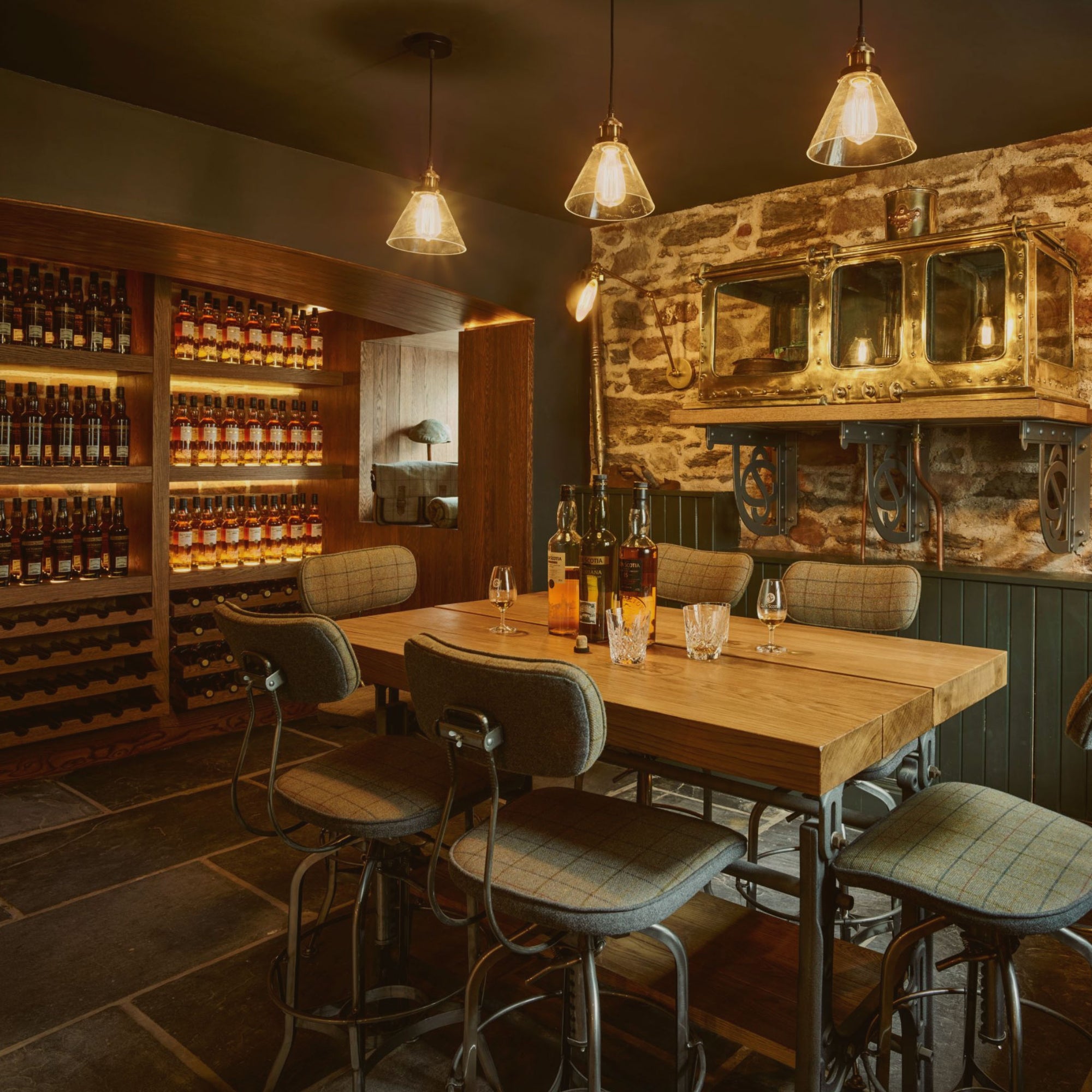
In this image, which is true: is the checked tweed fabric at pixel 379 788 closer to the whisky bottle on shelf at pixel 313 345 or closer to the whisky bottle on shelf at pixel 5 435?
the whisky bottle on shelf at pixel 5 435

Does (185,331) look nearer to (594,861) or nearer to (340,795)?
(340,795)

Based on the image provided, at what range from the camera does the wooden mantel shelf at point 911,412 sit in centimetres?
271

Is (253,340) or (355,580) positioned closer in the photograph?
(355,580)

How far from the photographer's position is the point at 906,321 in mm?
2920

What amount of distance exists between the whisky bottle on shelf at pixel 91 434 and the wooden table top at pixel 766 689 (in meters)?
2.18

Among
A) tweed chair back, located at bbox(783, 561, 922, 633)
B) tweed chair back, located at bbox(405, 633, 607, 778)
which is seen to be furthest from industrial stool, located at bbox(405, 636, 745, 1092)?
tweed chair back, located at bbox(783, 561, 922, 633)

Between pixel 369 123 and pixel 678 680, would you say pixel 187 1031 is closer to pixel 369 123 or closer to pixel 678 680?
pixel 678 680

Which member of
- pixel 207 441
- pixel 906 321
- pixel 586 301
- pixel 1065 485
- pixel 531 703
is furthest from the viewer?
pixel 207 441

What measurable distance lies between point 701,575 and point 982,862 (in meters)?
1.43

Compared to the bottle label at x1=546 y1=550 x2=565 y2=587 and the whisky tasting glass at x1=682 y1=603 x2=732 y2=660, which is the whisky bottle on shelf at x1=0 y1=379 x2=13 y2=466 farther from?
the whisky tasting glass at x1=682 y1=603 x2=732 y2=660

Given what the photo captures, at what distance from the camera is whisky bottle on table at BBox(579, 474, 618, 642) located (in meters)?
2.14

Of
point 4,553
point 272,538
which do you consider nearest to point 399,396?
point 272,538

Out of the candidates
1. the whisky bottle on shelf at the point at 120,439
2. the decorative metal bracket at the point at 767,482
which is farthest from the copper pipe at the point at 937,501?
the whisky bottle on shelf at the point at 120,439

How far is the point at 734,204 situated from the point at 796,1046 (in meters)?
3.43
